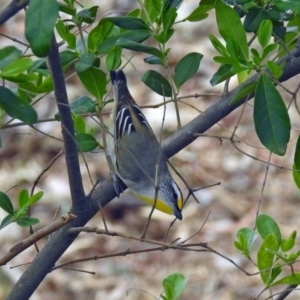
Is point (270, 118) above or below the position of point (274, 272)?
above

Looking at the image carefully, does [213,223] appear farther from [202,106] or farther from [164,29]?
[164,29]

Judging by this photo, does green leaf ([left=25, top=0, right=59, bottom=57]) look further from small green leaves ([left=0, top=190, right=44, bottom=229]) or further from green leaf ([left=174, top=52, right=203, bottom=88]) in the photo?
green leaf ([left=174, top=52, right=203, bottom=88])

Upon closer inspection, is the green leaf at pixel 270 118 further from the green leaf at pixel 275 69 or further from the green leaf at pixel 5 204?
the green leaf at pixel 5 204

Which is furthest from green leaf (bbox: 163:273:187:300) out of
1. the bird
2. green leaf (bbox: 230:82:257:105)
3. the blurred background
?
the blurred background

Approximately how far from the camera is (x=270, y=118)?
168 cm

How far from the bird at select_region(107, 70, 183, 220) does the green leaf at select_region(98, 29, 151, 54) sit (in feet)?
3.74

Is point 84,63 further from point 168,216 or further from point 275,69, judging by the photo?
point 168,216

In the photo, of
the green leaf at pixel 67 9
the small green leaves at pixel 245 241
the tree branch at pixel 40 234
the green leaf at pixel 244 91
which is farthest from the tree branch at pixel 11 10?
the small green leaves at pixel 245 241

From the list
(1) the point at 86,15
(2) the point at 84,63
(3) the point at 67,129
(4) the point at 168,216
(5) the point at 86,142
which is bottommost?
(4) the point at 168,216

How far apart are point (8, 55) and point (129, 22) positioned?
328mm

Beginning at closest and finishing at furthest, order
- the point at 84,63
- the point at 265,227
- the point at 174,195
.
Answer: the point at 84,63 < the point at 265,227 < the point at 174,195

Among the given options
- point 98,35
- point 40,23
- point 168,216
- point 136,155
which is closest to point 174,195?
point 136,155

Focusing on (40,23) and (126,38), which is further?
(126,38)

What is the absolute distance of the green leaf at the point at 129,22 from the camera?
171 cm
